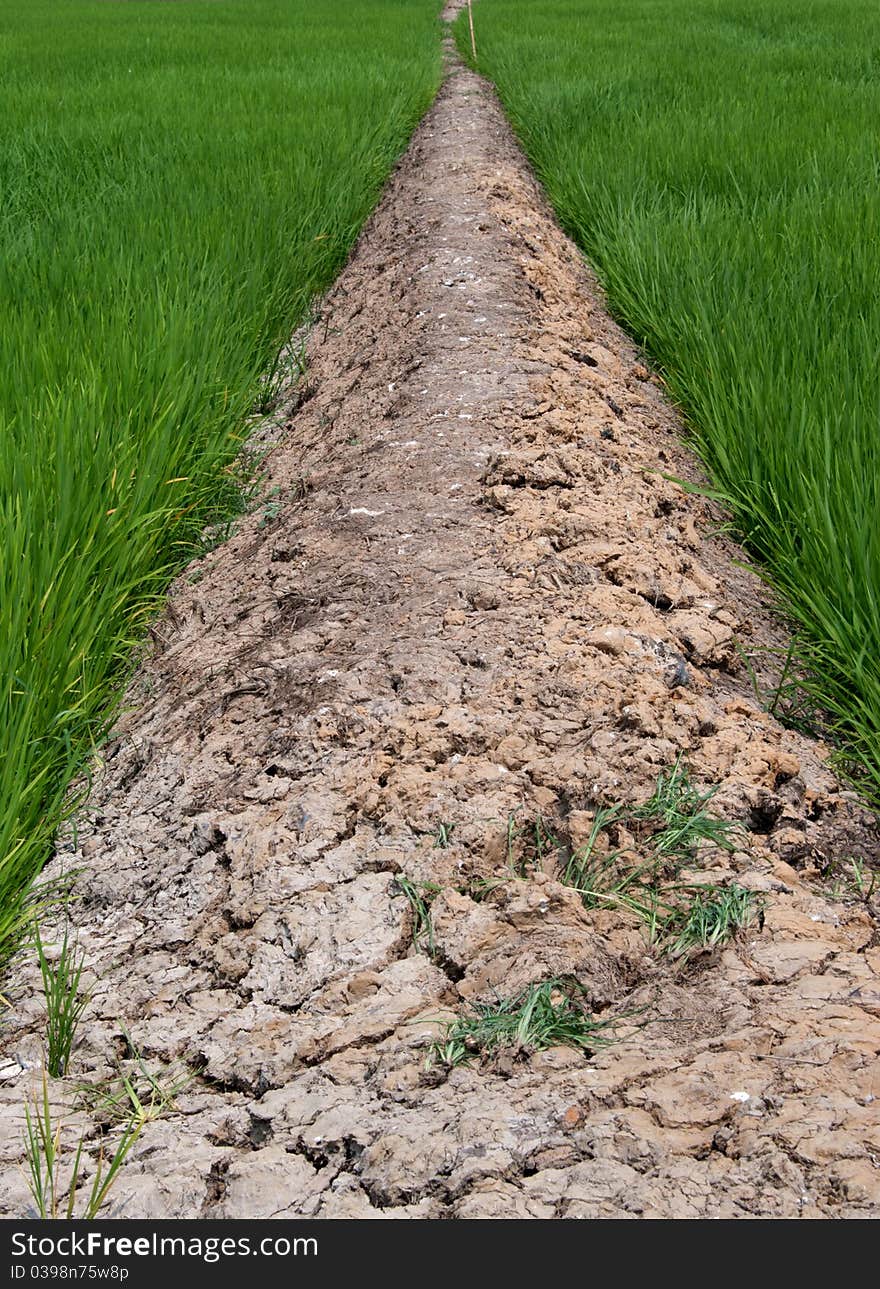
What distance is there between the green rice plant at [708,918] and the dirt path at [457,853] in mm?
26

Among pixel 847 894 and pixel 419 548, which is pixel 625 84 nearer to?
pixel 419 548

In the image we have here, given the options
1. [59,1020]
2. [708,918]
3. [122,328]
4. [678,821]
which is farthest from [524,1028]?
[122,328]

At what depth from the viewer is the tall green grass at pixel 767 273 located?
187 centimetres

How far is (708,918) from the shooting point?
130cm

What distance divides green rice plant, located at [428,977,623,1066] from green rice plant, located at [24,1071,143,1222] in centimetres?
32

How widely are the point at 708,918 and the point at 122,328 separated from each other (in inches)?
76.3

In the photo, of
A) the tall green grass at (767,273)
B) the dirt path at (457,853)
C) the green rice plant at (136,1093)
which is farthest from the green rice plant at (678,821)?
the green rice plant at (136,1093)

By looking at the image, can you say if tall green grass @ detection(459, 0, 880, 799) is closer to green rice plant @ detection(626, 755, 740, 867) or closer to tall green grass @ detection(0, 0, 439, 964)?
green rice plant @ detection(626, 755, 740, 867)

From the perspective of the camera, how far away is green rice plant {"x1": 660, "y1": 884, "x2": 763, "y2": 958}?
1274mm

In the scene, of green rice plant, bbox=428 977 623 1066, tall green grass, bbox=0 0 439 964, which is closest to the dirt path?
green rice plant, bbox=428 977 623 1066

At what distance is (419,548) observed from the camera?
2.07 m

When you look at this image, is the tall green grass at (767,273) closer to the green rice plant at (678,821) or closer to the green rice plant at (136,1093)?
the green rice plant at (678,821)

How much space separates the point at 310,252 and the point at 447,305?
0.97 metres
